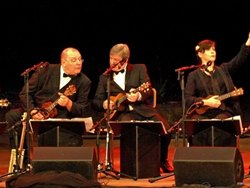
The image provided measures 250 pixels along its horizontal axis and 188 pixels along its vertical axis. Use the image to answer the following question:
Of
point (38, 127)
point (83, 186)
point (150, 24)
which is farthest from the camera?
point (150, 24)

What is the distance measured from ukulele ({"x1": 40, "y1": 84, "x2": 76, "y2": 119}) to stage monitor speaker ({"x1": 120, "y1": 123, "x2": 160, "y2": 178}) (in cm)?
81

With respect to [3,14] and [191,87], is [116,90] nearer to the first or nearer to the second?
[191,87]

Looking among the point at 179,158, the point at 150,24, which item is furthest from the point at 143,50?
the point at 179,158

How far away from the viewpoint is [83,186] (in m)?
6.84

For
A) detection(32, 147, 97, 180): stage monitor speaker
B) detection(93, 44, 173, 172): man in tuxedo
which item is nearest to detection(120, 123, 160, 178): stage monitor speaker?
detection(93, 44, 173, 172): man in tuxedo

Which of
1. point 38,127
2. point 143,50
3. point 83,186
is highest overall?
point 143,50

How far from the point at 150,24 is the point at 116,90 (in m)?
5.16

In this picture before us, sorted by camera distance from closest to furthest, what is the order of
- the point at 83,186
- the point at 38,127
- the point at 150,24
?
the point at 83,186
the point at 38,127
the point at 150,24

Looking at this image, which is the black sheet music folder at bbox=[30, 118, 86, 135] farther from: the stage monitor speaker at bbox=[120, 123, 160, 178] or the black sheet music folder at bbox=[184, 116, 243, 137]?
the black sheet music folder at bbox=[184, 116, 243, 137]

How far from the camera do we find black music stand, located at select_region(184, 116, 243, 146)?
7660mm

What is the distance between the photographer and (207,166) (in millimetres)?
6836

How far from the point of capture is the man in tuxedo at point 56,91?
26.8ft

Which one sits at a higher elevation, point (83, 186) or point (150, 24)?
point (150, 24)

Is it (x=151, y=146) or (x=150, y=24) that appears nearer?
(x=151, y=146)
